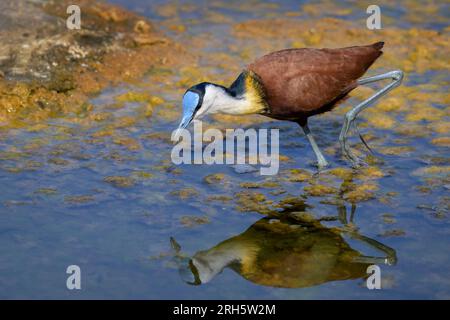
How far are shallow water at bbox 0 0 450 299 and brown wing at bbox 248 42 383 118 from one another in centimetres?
62

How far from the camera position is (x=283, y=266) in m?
4.98

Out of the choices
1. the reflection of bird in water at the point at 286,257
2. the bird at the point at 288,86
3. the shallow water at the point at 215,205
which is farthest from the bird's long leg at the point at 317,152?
the reflection of bird in water at the point at 286,257

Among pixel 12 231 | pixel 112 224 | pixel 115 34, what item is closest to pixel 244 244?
pixel 112 224

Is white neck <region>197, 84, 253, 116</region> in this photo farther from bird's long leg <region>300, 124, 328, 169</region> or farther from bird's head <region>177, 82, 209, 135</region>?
bird's long leg <region>300, 124, 328, 169</region>

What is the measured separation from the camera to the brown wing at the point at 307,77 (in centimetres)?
607

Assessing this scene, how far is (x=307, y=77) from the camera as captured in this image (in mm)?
6098

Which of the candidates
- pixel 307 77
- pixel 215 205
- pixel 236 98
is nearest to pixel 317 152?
pixel 307 77

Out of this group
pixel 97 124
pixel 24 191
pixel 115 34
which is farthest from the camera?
pixel 115 34

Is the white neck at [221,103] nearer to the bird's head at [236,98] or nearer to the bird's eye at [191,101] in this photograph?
the bird's head at [236,98]

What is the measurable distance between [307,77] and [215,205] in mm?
1275

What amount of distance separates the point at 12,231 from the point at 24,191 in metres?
0.63

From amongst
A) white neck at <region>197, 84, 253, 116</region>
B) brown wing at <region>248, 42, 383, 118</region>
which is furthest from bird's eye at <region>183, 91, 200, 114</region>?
brown wing at <region>248, 42, 383, 118</region>

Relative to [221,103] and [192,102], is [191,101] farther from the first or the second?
[221,103]

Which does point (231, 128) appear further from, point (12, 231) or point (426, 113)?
point (12, 231)
